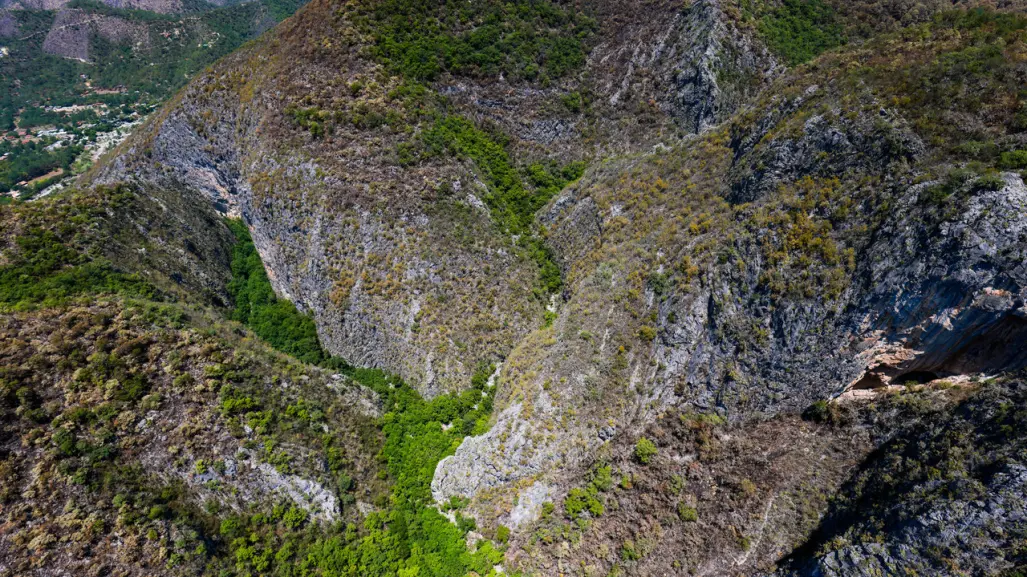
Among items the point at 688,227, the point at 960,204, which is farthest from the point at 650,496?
Result: the point at 960,204

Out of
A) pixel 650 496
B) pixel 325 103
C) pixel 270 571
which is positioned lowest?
pixel 650 496

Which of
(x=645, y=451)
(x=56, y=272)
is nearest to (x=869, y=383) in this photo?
(x=645, y=451)

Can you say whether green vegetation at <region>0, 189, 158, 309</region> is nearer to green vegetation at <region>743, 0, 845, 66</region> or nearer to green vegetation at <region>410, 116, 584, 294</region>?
green vegetation at <region>410, 116, 584, 294</region>

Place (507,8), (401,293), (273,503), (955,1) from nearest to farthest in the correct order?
1. (273,503)
2. (401,293)
3. (955,1)
4. (507,8)

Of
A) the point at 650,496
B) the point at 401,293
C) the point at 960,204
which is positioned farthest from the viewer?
the point at 401,293

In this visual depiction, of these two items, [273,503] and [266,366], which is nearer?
[273,503]

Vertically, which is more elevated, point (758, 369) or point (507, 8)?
point (507, 8)

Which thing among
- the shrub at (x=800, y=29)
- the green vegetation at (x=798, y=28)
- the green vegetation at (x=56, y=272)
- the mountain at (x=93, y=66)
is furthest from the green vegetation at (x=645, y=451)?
the mountain at (x=93, y=66)

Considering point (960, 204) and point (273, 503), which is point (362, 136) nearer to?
point (273, 503)
